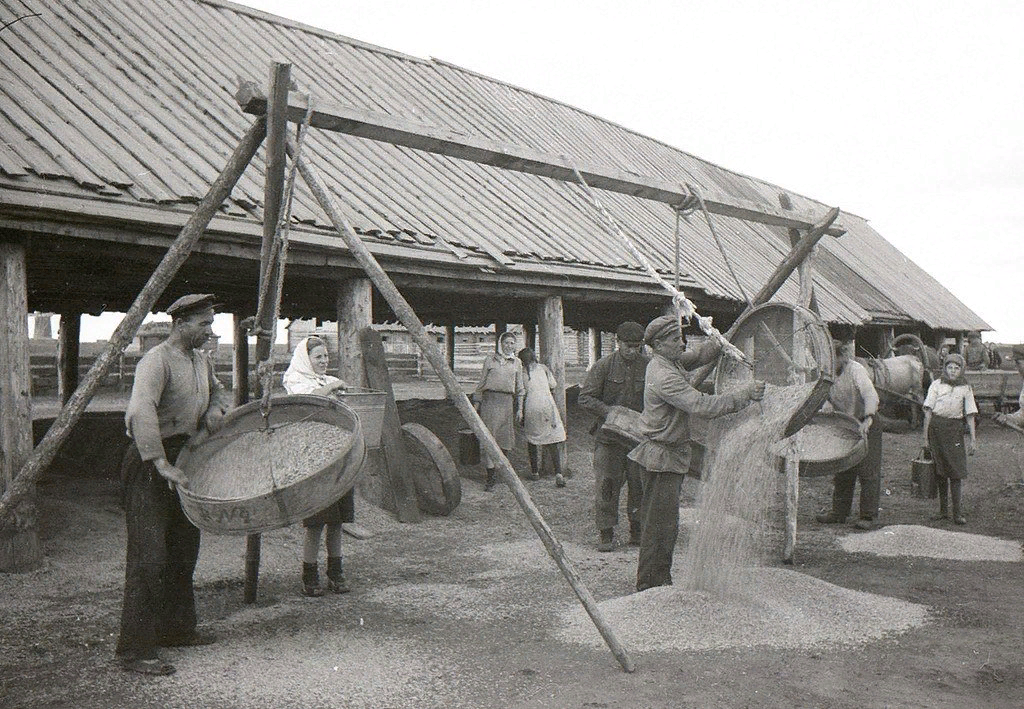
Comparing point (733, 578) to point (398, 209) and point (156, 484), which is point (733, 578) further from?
point (398, 209)

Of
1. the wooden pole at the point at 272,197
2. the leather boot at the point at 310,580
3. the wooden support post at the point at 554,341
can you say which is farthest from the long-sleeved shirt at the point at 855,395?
the wooden pole at the point at 272,197

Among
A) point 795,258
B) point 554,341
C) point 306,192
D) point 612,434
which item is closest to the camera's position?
point 795,258

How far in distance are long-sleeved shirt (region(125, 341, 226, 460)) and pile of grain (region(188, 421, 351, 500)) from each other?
25 cm

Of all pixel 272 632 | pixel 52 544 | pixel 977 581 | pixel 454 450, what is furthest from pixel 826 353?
pixel 454 450

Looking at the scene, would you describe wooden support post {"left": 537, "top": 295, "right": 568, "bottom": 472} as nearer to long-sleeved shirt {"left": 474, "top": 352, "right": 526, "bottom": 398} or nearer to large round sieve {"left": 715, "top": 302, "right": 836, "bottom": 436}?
long-sleeved shirt {"left": 474, "top": 352, "right": 526, "bottom": 398}

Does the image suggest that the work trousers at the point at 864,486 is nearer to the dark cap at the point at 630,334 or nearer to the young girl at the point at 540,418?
the dark cap at the point at 630,334

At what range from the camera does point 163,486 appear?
13.9 feet

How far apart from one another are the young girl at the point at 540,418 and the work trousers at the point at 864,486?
322 centimetres

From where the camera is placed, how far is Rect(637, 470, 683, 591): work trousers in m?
5.36

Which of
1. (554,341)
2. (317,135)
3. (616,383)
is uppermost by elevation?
(317,135)

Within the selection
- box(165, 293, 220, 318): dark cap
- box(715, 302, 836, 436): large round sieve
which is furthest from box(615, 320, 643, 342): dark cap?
box(165, 293, 220, 318): dark cap

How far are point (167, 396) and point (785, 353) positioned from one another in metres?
3.87

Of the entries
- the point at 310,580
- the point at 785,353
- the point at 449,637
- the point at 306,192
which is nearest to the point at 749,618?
the point at 449,637

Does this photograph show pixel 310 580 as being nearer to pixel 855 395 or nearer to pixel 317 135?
pixel 855 395
